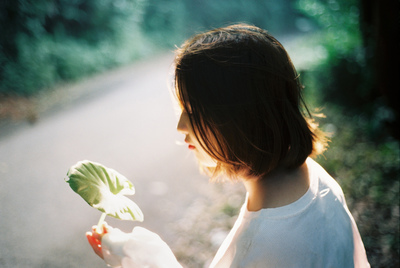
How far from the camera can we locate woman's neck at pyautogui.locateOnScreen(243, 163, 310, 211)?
1031 millimetres

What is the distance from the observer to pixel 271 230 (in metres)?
0.96

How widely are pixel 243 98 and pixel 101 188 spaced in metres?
0.55

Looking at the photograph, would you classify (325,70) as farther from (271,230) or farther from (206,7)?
(271,230)

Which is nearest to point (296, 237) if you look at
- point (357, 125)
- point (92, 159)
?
point (92, 159)

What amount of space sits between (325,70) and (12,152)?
175 inches

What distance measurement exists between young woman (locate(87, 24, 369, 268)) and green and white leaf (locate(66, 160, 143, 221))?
0.09m

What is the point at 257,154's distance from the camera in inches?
43.5

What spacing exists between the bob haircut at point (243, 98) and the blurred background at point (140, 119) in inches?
21.2

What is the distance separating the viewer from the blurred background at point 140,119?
2.40 meters

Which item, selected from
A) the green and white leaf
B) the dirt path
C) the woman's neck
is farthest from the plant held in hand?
the dirt path

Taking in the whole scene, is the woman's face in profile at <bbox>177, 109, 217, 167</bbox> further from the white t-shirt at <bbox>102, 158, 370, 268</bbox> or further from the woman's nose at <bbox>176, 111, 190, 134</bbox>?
the white t-shirt at <bbox>102, 158, 370, 268</bbox>

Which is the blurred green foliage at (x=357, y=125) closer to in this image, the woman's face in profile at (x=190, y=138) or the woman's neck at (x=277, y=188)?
the woman's neck at (x=277, y=188)

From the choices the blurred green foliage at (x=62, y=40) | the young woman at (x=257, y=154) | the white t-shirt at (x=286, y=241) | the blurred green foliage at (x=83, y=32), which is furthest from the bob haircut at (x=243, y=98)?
the blurred green foliage at (x=62, y=40)

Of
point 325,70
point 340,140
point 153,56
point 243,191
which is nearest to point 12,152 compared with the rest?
point 243,191
